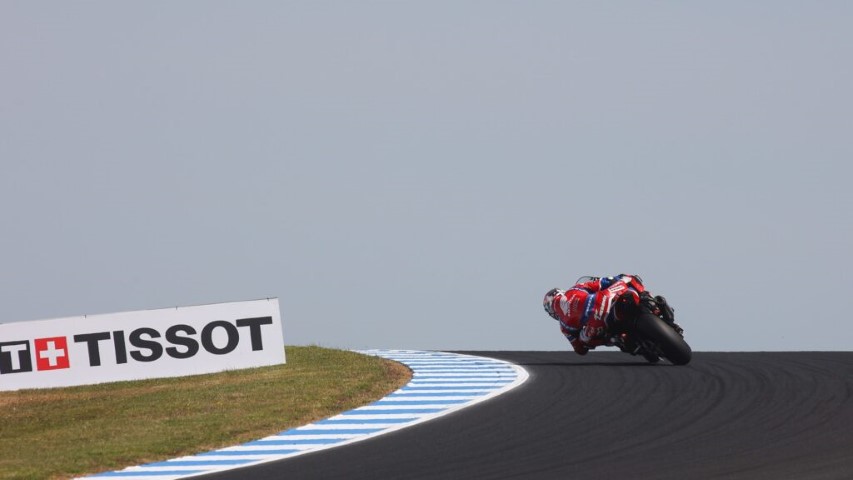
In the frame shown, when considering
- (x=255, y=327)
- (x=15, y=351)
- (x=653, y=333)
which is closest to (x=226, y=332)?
(x=255, y=327)

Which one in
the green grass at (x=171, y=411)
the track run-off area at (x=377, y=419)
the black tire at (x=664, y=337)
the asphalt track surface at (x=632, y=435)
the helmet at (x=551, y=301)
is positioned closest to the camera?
the asphalt track surface at (x=632, y=435)

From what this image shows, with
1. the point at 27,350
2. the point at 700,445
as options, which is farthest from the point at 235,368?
the point at 700,445

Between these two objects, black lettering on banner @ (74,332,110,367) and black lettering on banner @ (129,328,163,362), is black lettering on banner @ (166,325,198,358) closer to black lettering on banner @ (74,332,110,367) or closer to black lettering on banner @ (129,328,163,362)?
black lettering on banner @ (129,328,163,362)

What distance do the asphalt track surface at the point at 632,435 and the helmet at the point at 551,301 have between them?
334 centimetres

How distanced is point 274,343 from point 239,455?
33.4ft

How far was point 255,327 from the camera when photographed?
23141 mm

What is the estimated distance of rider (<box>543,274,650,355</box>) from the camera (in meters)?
20.2

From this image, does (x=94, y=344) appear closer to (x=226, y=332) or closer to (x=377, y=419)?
(x=226, y=332)

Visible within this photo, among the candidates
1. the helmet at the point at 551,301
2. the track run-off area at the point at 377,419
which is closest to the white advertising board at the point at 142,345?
the track run-off area at the point at 377,419

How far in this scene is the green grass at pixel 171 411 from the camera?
1366 cm

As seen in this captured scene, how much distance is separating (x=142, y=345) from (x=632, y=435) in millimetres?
13209

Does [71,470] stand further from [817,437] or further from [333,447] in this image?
[817,437]

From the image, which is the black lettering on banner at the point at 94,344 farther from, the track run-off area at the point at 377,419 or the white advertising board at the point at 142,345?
the track run-off area at the point at 377,419

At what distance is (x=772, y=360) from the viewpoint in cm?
2028
